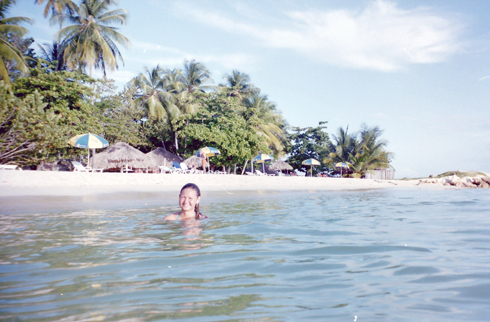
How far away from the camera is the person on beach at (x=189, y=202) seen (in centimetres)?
489

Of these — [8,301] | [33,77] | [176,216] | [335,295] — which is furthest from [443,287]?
[33,77]

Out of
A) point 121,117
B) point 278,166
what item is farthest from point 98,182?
point 278,166

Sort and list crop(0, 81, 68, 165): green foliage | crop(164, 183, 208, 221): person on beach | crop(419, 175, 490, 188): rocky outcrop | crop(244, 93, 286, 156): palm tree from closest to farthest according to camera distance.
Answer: crop(164, 183, 208, 221): person on beach, crop(0, 81, 68, 165): green foliage, crop(419, 175, 490, 188): rocky outcrop, crop(244, 93, 286, 156): palm tree

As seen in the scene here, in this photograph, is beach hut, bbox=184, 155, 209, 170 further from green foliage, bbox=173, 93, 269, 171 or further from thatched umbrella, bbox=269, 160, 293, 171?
thatched umbrella, bbox=269, 160, 293, 171

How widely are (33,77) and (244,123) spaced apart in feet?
49.0

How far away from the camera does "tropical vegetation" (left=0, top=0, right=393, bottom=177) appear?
17.8 metres

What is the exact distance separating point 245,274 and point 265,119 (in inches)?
1270

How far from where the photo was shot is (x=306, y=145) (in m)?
37.4

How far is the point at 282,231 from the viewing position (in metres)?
4.38

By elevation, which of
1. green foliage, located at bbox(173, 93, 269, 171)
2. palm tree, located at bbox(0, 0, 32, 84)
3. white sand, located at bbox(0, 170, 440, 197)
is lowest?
white sand, located at bbox(0, 170, 440, 197)

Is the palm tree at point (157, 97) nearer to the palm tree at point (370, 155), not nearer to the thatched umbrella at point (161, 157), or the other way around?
the thatched umbrella at point (161, 157)

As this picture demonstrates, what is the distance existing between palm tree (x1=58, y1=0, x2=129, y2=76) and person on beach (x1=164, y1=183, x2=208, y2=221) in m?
23.0

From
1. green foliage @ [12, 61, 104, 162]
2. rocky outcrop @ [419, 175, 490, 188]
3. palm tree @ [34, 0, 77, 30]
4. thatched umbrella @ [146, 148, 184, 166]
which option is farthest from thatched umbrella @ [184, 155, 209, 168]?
rocky outcrop @ [419, 175, 490, 188]

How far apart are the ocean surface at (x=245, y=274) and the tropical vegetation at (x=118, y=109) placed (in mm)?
15747
